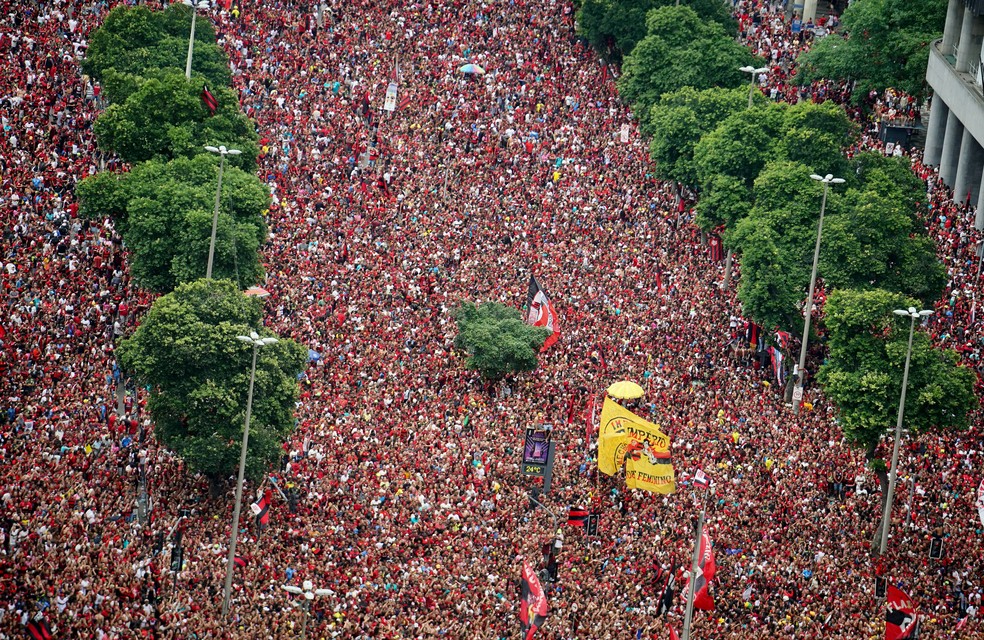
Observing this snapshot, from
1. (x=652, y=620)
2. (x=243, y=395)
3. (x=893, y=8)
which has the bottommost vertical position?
(x=652, y=620)

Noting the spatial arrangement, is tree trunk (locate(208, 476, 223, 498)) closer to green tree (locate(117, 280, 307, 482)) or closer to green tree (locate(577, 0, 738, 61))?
green tree (locate(117, 280, 307, 482))

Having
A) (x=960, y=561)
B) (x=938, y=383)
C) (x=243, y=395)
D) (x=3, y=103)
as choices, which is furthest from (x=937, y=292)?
(x=3, y=103)

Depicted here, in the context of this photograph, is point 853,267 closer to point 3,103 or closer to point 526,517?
point 526,517

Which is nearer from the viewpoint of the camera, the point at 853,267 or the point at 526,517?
the point at 526,517

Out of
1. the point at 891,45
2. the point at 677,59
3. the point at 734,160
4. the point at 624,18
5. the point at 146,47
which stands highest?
the point at 891,45

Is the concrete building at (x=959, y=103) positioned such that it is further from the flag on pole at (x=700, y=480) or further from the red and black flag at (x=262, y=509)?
the red and black flag at (x=262, y=509)

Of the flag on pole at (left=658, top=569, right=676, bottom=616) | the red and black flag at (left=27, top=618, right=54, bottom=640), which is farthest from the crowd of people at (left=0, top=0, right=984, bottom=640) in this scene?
the red and black flag at (left=27, top=618, right=54, bottom=640)

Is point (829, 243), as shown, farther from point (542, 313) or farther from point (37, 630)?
point (37, 630)

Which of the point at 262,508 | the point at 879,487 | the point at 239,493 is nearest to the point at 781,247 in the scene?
the point at 879,487
